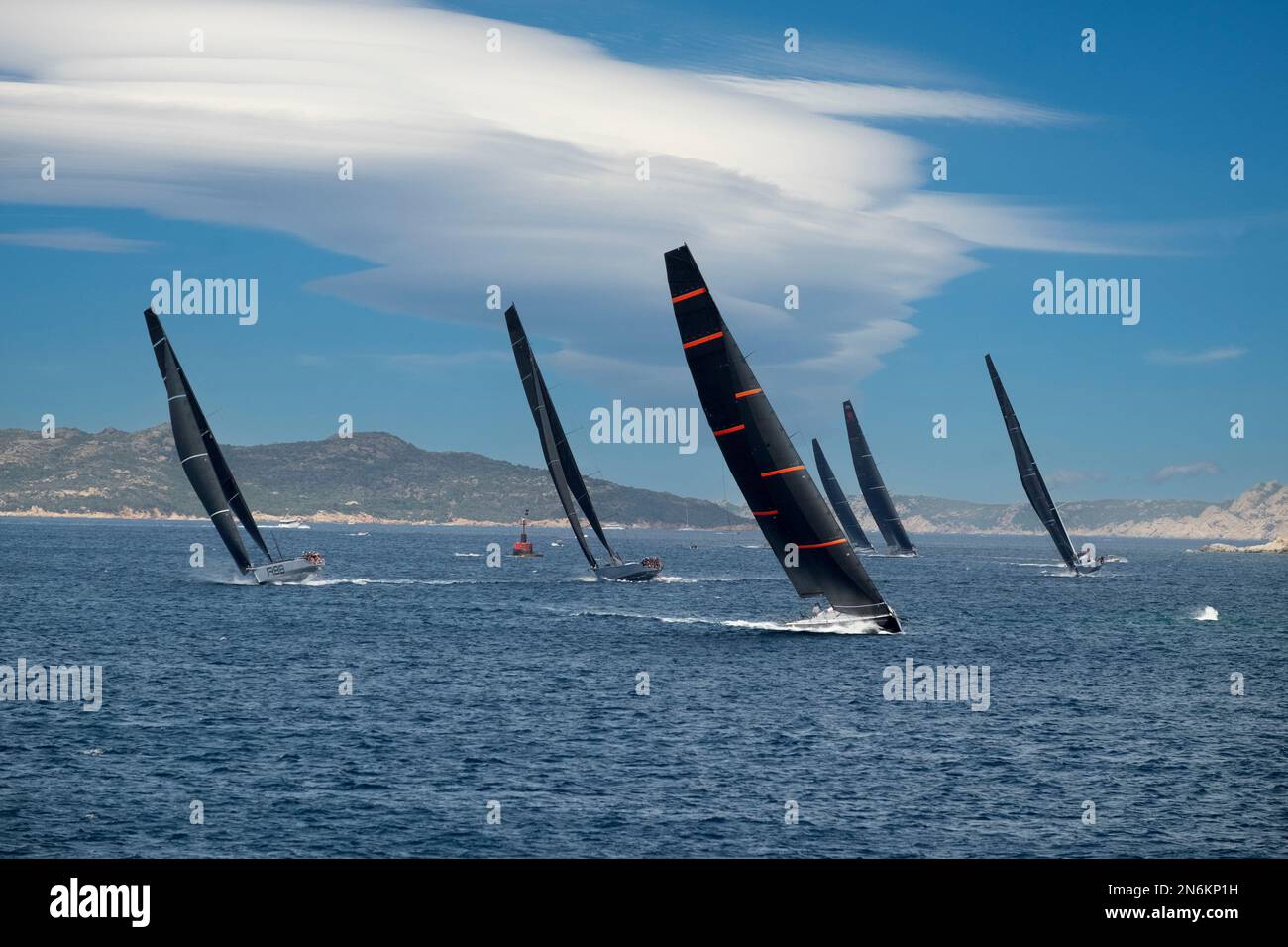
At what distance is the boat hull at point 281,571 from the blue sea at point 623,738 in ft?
43.4

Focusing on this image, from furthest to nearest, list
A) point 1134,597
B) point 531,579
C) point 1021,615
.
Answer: point 531,579 → point 1134,597 → point 1021,615

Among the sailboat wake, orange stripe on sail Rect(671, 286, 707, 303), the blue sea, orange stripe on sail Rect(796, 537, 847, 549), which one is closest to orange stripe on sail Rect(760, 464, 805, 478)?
orange stripe on sail Rect(796, 537, 847, 549)

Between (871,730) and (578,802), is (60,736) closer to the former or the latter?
(578,802)

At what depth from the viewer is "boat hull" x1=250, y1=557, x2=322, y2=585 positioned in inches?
3745

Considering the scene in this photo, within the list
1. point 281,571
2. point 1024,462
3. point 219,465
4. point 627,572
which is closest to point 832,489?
point 1024,462

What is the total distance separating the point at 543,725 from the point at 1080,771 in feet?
54.8

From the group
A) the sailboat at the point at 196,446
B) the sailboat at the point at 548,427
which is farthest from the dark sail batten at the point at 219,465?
the sailboat at the point at 548,427

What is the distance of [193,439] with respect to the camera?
8275cm

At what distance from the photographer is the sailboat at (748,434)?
2292 inches

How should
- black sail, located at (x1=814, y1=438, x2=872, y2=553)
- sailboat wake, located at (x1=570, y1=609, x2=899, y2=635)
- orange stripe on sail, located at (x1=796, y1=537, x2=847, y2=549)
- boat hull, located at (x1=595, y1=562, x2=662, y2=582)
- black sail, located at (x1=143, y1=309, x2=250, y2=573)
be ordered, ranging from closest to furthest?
orange stripe on sail, located at (x1=796, y1=537, x2=847, y2=549)
sailboat wake, located at (x1=570, y1=609, x2=899, y2=635)
black sail, located at (x1=143, y1=309, x2=250, y2=573)
boat hull, located at (x1=595, y1=562, x2=662, y2=582)
black sail, located at (x1=814, y1=438, x2=872, y2=553)

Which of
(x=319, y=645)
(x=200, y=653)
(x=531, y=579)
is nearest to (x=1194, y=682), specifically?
(x=319, y=645)

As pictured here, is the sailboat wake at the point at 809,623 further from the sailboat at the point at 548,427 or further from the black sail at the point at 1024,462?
the black sail at the point at 1024,462

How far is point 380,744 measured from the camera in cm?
3856

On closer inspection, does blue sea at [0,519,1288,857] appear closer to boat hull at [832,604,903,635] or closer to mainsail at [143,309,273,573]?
boat hull at [832,604,903,635]
